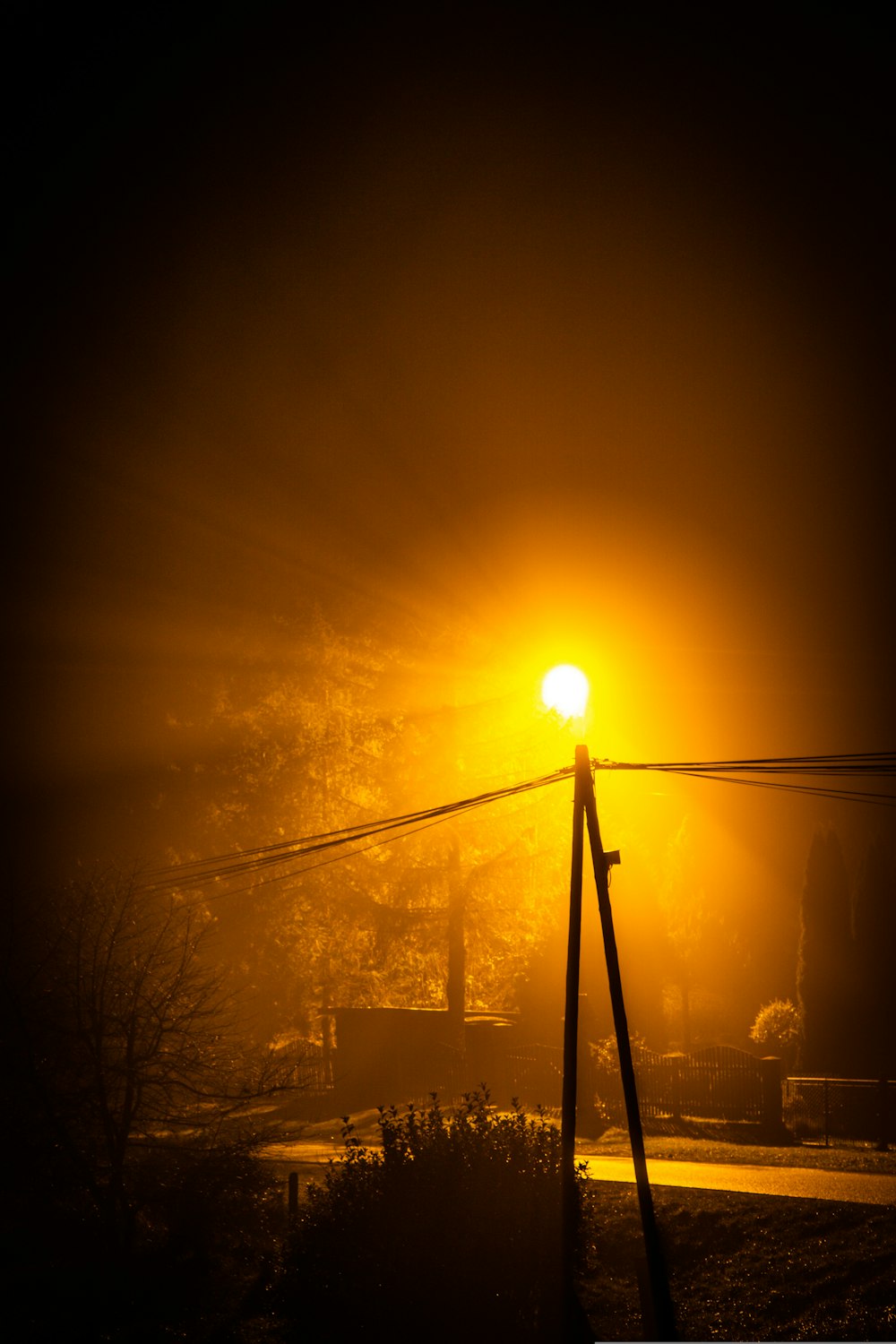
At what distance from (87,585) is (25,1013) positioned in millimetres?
18577

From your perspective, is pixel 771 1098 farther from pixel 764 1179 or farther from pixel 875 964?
pixel 875 964

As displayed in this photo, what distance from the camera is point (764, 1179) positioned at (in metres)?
18.7

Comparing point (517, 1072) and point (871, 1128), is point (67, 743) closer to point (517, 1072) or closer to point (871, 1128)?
point (517, 1072)

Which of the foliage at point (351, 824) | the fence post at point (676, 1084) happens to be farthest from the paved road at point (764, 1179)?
the foliage at point (351, 824)

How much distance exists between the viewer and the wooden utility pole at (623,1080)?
1245 centimetres

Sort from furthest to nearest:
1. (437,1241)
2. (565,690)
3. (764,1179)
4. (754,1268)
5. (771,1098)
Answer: (565,690) → (771,1098) → (764,1179) → (754,1268) → (437,1241)

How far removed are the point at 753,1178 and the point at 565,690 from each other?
12.0 m

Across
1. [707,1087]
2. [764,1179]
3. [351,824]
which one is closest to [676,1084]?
[707,1087]

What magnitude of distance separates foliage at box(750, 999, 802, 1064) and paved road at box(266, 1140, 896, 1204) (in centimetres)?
2311

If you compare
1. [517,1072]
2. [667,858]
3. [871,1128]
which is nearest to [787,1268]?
[871,1128]

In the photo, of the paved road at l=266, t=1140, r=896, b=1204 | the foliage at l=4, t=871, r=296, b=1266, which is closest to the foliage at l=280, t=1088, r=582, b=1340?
the foliage at l=4, t=871, r=296, b=1266

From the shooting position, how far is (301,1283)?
45.2 feet

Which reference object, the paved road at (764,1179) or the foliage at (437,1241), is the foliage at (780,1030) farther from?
the foliage at (437,1241)

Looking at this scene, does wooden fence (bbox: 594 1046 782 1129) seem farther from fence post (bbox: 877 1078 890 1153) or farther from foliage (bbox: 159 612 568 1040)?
foliage (bbox: 159 612 568 1040)
